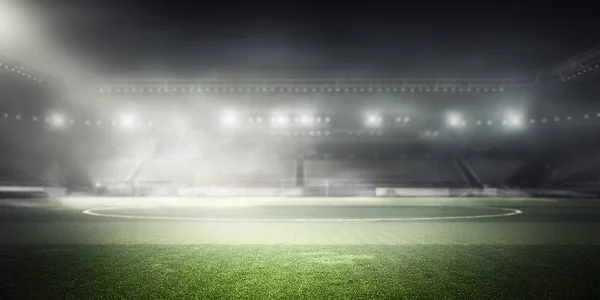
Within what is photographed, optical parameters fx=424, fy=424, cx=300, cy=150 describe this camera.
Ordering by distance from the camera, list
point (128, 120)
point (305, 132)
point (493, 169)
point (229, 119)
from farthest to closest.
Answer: point (305, 132), point (493, 169), point (229, 119), point (128, 120)

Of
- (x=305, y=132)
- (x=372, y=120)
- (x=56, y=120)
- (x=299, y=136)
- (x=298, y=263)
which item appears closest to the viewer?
(x=298, y=263)

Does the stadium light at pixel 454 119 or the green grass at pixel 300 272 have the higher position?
the stadium light at pixel 454 119

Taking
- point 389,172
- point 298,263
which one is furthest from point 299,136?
point 298,263

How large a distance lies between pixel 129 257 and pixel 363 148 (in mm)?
39099

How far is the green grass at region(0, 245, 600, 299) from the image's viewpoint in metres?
4.55

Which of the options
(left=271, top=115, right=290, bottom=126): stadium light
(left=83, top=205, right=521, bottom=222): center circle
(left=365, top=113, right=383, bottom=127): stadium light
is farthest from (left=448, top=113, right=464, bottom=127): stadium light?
(left=83, top=205, right=521, bottom=222): center circle

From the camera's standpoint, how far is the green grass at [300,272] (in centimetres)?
455

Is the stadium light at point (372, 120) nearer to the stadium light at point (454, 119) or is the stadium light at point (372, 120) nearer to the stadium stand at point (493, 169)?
the stadium light at point (454, 119)

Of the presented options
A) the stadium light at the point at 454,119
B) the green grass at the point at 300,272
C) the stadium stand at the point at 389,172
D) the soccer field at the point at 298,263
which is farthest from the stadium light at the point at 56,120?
the green grass at the point at 300,272

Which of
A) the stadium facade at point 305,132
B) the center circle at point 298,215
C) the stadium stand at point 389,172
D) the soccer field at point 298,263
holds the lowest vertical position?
the center circle at point 298,215

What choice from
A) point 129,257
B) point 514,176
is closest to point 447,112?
point 514,176

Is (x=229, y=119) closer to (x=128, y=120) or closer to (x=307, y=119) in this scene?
(x=307, y=119)

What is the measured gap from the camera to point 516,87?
130ft

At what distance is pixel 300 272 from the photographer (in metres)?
5.51
